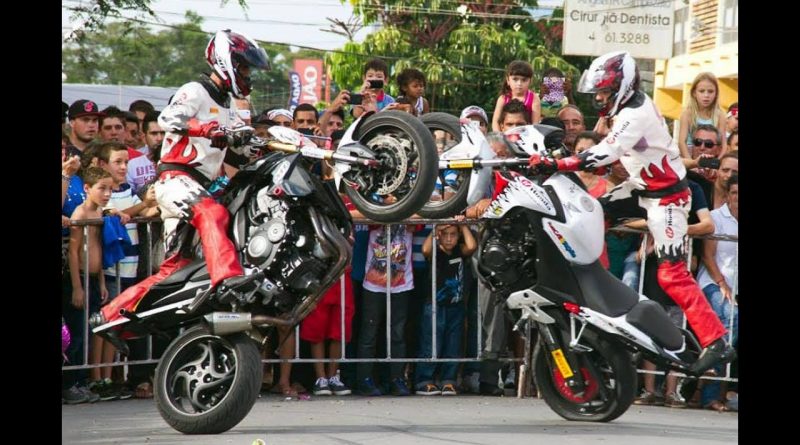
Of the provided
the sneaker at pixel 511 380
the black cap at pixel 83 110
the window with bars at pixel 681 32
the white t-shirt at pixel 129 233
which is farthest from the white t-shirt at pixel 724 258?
the window with bars at pixel 681 32

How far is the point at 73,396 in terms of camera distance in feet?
26.2

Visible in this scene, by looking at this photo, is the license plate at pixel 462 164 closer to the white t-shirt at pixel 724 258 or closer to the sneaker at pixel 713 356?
the sneaker at pixel 713 356

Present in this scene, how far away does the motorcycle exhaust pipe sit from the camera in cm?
674

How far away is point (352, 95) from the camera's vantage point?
8.16m

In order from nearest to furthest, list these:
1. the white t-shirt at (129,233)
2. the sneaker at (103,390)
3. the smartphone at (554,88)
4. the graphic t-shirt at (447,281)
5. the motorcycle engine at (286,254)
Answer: the motorcycle engine at (286,254)
the sneaker at (103,390)
the white t-shirt at (129,233)
the graphic t-shirt at (447,281)
the smartphone at (554,88)

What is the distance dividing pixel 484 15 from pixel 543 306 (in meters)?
8.21

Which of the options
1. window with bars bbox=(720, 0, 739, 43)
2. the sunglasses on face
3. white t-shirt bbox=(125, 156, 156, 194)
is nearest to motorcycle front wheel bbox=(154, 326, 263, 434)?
white t-shirt bbox=(125, 156, 156, 194)

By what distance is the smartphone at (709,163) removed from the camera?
9.20 metres

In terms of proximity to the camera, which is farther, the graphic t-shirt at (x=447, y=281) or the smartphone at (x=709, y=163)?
the smartphone at (x=709, y=163)

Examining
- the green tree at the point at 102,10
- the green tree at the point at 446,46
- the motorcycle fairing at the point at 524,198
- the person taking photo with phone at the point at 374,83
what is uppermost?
the green tree at the point at 446,46

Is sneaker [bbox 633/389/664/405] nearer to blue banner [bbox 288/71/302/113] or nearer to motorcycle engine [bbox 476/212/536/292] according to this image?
motorcycle engine [bbox 476/212/536/292]
